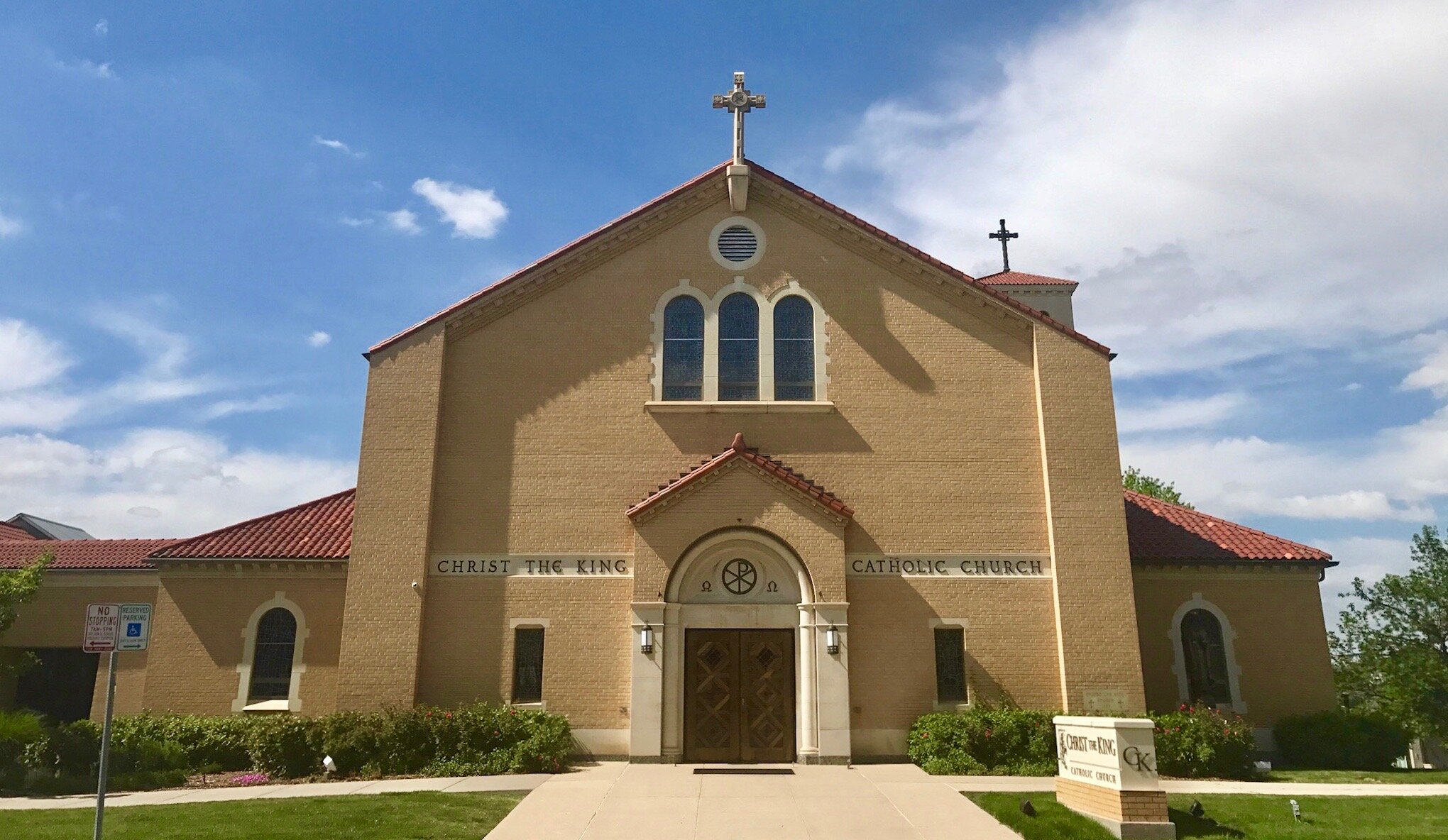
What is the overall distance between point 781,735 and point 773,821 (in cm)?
588

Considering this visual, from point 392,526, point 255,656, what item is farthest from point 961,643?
point 255,656

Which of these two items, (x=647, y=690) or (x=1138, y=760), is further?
(x=647, y=690)

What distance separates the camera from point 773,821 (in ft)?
44.7

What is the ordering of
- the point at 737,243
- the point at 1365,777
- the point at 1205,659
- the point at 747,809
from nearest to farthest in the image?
the point at 747,809 < the point at 1365,777 < the point at 1205,659 < the point at 737,243

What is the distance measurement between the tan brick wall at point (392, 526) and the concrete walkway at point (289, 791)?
8.22ft

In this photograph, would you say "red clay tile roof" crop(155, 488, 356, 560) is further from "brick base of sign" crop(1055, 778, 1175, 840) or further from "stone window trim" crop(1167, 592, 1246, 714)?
"stone window trim" crop(1167, 592, 1246, 714)

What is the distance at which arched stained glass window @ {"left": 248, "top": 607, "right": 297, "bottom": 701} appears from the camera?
71.4 ft

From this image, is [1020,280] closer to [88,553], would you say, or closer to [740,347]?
[740,347]

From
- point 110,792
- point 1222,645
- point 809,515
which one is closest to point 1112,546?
point 1222,645

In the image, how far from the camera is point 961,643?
20.5m

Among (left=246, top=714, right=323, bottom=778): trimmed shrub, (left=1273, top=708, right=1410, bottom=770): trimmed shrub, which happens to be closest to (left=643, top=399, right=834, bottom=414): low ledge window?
(left=246, top=714, right=323, bottom=778): trimmed shrub

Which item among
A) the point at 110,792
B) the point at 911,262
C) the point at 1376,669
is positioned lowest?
the point at 110,792

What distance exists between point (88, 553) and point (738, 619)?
Result: 18218 millimetres

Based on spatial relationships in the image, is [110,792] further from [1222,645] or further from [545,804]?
[1222,645]
